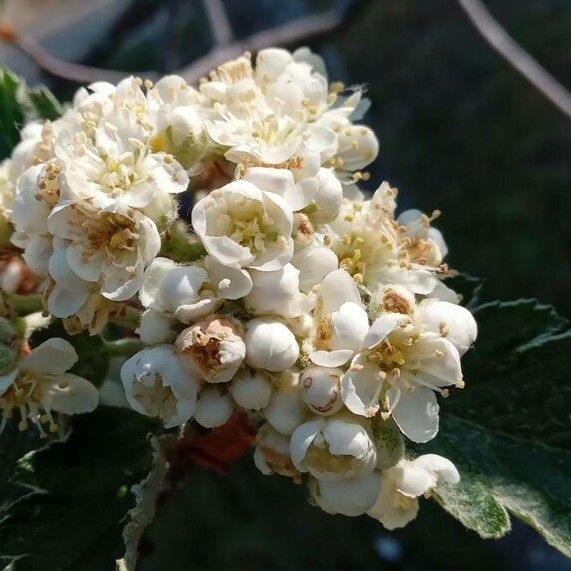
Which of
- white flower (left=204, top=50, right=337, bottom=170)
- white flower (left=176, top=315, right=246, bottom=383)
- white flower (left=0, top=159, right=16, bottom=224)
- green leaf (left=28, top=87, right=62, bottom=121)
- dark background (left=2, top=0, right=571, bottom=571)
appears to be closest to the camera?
white flower (left=176, top=315, right=246, bottom=383)

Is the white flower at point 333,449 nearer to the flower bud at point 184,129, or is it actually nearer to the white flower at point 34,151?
the flower bud at point 184,129

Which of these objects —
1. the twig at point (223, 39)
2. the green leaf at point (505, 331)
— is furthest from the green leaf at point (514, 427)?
the twig at point (223, 39)

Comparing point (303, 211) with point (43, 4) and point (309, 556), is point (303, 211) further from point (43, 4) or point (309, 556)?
point (43, 4)

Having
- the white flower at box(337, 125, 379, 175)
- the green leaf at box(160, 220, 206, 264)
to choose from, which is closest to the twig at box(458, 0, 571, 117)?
the white flower at box(337, 125, 379, 175)

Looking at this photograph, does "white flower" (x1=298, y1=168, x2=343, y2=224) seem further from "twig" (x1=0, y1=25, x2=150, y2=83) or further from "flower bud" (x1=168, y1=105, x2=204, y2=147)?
"twig" (x1=0, y1=25, x2=150, y2=83)

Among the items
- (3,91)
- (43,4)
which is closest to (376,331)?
(3,91)
